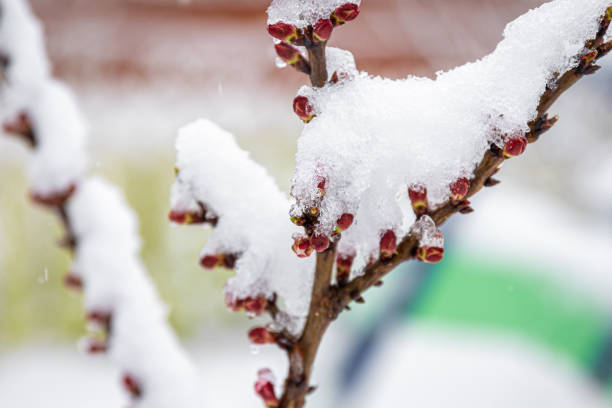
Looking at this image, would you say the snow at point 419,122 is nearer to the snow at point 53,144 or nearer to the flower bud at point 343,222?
the flower bud at point 343,222

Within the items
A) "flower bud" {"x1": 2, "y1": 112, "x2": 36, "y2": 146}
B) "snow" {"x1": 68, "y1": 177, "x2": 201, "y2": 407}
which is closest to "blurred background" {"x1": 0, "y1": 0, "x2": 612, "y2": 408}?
"snow" {"x1": 68, "y1": 177, "x2": 201, "y2": 407}

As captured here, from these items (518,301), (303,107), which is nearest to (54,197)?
(303,107)

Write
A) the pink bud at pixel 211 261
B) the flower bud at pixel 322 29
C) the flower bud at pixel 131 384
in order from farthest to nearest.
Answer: the flower bud at pixel 131 384, the pink bud at pixel 211 261, the flower bud at pixel 322 29

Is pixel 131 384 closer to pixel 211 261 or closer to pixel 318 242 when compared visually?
pixel 211 261

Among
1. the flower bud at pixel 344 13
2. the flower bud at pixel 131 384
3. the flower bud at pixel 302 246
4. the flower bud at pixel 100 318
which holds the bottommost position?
the flower bud at pixel 302 246

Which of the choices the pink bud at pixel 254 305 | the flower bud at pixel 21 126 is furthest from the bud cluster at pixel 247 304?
the flower bud at pixel 21 126

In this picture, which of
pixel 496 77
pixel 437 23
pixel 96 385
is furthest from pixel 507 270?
pixel 96 385

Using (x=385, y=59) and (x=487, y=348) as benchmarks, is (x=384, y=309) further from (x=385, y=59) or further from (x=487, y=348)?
(x=385, y=59)
